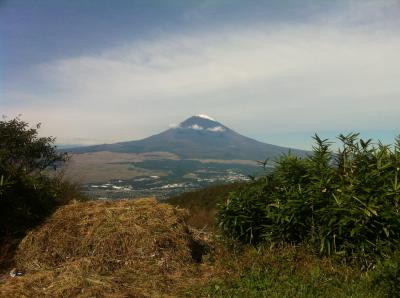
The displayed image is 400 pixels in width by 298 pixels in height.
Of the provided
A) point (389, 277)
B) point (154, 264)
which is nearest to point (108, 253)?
point (154, 264)

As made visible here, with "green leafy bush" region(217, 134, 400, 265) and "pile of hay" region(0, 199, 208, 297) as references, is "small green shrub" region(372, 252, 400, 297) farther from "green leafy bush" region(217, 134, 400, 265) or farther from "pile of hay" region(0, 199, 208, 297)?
"pile of hay" region(0, 199, 208, 297)

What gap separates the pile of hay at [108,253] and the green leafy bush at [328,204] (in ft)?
4.56

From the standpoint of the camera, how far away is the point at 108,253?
9359 millimetres

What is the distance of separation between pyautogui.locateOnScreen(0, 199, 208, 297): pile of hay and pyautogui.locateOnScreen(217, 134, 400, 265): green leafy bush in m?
1.39

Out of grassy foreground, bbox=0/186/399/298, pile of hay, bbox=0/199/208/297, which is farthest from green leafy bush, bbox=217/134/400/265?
pile of hay, bbox=0/199/208/297

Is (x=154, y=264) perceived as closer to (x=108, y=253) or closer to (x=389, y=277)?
(x=108, y=253)

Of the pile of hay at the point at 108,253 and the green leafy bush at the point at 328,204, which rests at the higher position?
the green leafy bush at the point at 328,204

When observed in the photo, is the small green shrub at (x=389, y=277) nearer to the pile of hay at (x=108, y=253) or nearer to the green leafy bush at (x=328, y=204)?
the green leafy bush at (x=328, y=204)

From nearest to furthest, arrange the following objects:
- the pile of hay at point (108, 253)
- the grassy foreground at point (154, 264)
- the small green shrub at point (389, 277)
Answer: the small green shrub at point (389, 277) → the grassy foreground at point (154, 264) → the pile of hay at point (108, 253)

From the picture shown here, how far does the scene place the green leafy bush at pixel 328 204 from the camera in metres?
8.20

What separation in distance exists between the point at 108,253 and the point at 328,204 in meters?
4.52

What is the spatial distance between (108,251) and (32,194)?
307cm

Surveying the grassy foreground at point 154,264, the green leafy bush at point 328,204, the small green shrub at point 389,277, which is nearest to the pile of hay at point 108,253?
the grassy foreground at point 154,264

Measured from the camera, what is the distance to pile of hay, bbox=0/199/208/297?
7.70 m
